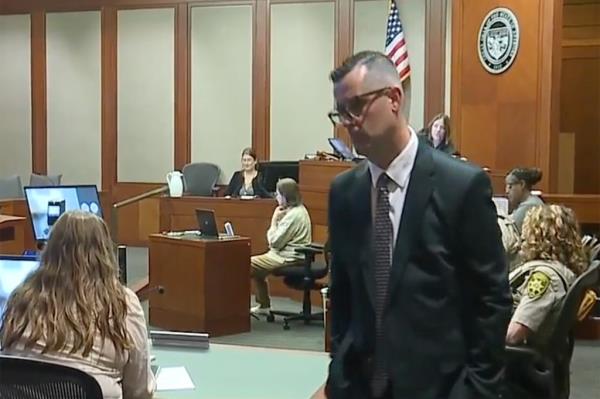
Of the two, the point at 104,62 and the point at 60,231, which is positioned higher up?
the point at 104,62

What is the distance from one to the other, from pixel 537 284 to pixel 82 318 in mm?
1976

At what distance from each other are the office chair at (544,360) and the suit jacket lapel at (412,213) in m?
1.67

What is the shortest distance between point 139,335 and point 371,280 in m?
0.82

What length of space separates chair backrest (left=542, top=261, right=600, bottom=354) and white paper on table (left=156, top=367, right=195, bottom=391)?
146 cm

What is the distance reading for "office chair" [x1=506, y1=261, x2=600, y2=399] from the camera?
3.29m

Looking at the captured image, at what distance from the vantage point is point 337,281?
192 centimetres

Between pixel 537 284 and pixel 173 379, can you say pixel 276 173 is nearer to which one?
pixel 537 284

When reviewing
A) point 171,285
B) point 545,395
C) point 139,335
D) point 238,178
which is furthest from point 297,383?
point 238,178

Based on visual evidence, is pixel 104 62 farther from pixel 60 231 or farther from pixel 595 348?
pixel 60 231

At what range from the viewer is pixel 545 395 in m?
3.36

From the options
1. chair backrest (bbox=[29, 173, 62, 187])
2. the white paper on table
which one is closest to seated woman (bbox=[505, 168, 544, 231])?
the white paper on table

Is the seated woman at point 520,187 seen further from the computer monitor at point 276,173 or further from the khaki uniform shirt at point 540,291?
the computer monitor at point 276,173

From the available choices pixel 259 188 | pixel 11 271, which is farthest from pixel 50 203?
pixel 259 188

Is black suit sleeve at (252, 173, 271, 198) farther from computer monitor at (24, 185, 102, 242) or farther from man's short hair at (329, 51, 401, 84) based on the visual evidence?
man's short hair at (329, 51, 401, 84)
